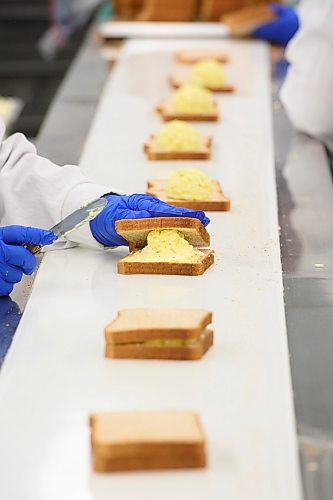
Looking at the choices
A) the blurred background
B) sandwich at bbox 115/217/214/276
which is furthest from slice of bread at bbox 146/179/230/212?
the blurred background

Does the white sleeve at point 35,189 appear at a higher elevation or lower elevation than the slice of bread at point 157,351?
lower

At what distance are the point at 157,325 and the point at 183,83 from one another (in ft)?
8.37

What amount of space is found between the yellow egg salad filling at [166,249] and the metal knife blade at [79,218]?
0.15 meters

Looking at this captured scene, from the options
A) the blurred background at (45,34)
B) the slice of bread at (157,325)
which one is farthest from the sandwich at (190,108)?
the slice of bread at (157,325)

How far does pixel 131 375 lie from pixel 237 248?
2.59 ft

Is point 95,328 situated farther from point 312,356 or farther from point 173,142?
point 173,142

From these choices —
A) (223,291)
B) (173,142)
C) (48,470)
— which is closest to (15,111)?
(173,142)

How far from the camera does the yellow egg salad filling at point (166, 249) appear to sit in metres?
2.47

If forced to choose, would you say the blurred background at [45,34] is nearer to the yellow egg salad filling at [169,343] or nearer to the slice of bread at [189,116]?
the slice of bread at [189,116]

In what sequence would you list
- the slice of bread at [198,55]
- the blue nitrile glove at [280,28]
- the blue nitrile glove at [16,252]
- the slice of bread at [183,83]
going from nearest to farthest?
the blue nitrile glove at [16,252] → the slice of bread at [183,83] → the slice of bread at [198,55] → the blue nitrile glove at [280,28]

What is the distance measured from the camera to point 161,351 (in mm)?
2002

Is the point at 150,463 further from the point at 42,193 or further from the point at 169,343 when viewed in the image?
the point at 42,193

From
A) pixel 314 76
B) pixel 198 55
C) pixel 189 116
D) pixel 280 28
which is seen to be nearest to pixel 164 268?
pixel 189 116

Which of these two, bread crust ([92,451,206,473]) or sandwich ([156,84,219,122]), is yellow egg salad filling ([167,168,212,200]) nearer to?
sandwich ([156,84,219,122])
